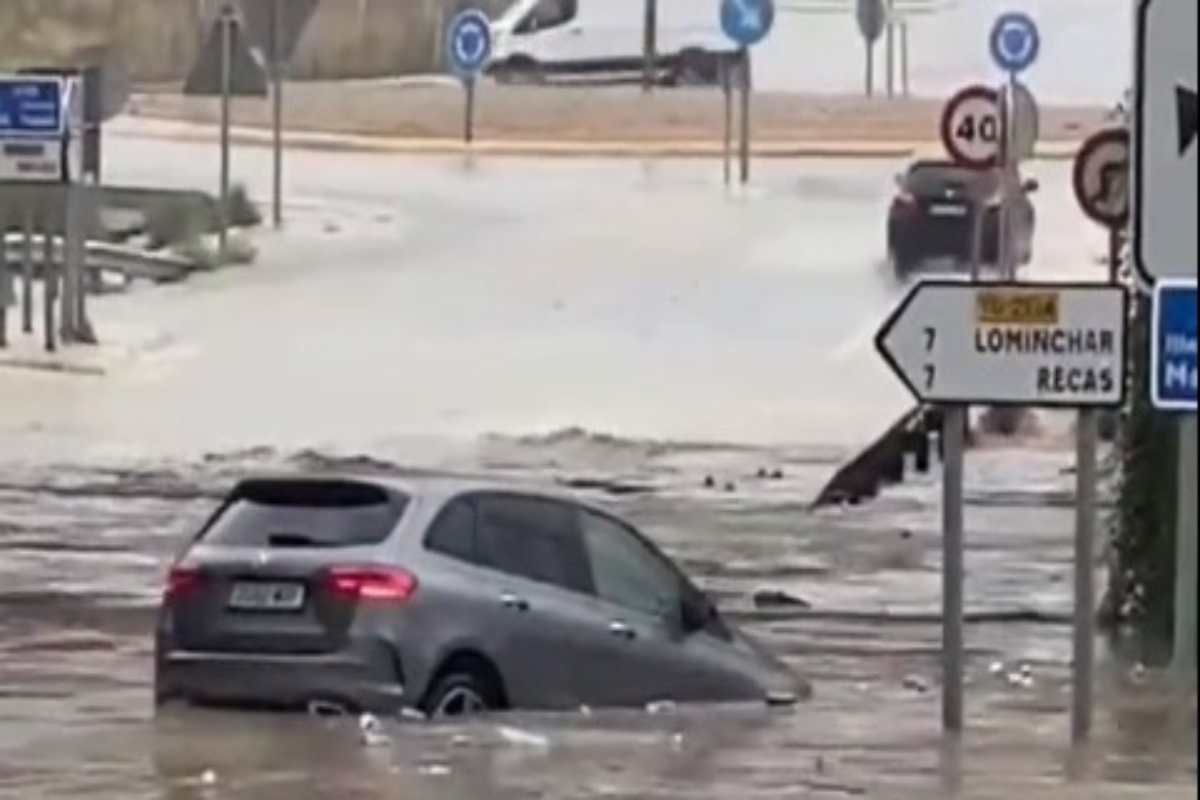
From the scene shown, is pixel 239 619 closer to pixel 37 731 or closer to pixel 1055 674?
pixel 37 731

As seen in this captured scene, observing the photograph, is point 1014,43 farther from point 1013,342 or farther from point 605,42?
point 1013,342

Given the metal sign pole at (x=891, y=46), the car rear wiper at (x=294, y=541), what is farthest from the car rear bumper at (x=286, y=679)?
the metal sign pole at (x=891, y=46)

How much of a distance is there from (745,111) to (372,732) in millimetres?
20445

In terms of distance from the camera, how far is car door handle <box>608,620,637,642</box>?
19609mm

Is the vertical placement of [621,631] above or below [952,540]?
below

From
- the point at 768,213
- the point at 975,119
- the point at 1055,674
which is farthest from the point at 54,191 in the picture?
the point at 1055,674

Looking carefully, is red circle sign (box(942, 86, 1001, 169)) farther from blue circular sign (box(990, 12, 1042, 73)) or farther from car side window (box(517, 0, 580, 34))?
car side window (box(517, 0, 580, 34))

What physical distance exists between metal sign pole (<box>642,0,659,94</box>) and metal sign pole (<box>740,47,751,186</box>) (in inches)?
34.7

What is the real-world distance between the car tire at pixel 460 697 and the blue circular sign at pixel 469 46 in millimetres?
19266

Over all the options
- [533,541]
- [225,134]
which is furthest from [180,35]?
[533,541]

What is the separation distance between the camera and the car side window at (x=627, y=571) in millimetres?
19781

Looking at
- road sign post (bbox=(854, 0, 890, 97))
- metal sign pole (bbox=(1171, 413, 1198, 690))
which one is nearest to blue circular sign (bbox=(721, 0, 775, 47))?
road sign post (bbox=(854, 0, 890, 97))

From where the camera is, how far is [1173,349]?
26.3 feet

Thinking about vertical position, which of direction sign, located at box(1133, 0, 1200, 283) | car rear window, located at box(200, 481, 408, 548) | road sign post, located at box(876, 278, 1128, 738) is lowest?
car rear window, located at box(200, 481, 408, 548)
